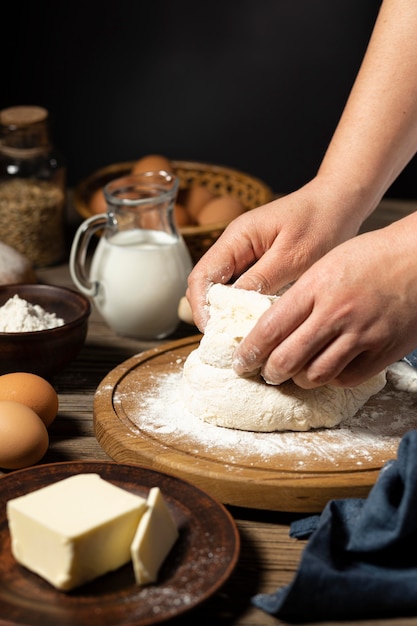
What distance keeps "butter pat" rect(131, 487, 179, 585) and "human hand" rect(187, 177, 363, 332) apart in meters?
0.56

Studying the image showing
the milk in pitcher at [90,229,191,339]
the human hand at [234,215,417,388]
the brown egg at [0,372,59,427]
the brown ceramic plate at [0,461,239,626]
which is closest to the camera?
the brown ceramic plate at [0,461,239,626]

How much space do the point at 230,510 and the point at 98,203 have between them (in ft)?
4.49

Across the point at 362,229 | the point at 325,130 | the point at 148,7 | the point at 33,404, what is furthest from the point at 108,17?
the point at 33,404

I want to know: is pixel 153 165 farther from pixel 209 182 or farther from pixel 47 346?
pixel 47 346

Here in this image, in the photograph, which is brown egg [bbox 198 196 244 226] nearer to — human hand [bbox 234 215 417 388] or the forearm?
the forearm

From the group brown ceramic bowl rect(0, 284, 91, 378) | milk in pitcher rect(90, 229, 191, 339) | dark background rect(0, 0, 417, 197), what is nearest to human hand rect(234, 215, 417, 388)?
brown ceramic bowl rect(0, 284, 91, 378)

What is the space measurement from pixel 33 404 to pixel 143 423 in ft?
0.65

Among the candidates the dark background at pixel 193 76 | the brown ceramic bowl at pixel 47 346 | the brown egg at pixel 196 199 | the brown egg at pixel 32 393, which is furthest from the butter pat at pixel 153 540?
the dark background at pixel 193 76

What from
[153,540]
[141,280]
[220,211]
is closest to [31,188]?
[220,211]

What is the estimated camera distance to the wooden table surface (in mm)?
1216

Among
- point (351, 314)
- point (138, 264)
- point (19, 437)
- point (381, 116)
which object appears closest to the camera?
point (351, 314)

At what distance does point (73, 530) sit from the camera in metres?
1.16

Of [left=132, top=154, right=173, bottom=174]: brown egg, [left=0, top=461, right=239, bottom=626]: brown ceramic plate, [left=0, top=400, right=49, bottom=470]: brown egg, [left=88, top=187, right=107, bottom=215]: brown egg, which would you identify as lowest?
[left=88, top=187, right=107, bottom=215]: brown egg

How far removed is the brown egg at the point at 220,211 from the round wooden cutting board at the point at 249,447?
85 centimetres
